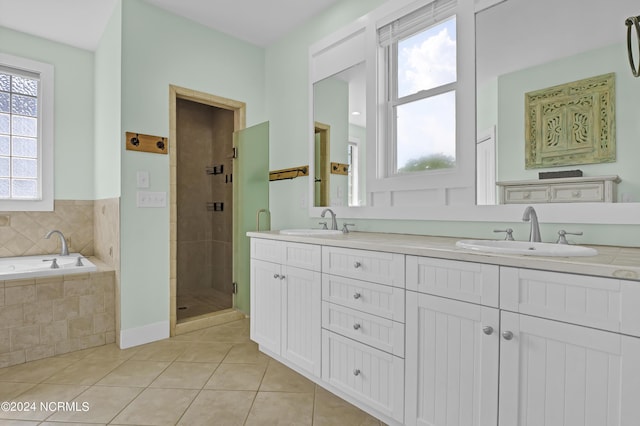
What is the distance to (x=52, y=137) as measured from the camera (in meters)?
3.43

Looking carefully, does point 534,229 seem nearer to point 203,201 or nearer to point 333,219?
point 333,219

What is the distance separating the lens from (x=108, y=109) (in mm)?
3049

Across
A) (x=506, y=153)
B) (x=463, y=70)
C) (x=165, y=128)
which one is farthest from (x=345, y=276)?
(x=165, y=128)

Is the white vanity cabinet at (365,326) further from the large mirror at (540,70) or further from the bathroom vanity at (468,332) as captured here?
the large mirror at (540,70)

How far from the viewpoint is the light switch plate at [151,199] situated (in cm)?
278

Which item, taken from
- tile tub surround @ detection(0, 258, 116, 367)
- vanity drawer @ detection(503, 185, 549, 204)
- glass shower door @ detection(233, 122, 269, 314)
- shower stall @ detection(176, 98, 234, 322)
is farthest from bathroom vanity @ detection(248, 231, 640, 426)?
shower stall @ detection(176, 98, 234, 322)

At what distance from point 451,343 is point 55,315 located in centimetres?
267

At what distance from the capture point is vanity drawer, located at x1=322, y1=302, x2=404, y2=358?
62.5 inches

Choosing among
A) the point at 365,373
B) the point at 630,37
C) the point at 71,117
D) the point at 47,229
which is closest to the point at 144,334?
the point at 47,229

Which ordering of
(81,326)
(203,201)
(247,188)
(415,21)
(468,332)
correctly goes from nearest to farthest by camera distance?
(468,332), (415,21), (81,326), (247,188), (203,201)

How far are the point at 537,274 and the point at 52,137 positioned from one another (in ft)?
13.5

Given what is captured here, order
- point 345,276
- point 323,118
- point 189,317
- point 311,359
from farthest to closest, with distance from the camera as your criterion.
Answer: point 189,317
point 323,118
point 311,359
point 345,276

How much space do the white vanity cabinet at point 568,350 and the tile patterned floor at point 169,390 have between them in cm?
83

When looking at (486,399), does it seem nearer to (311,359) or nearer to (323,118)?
(311,359)
